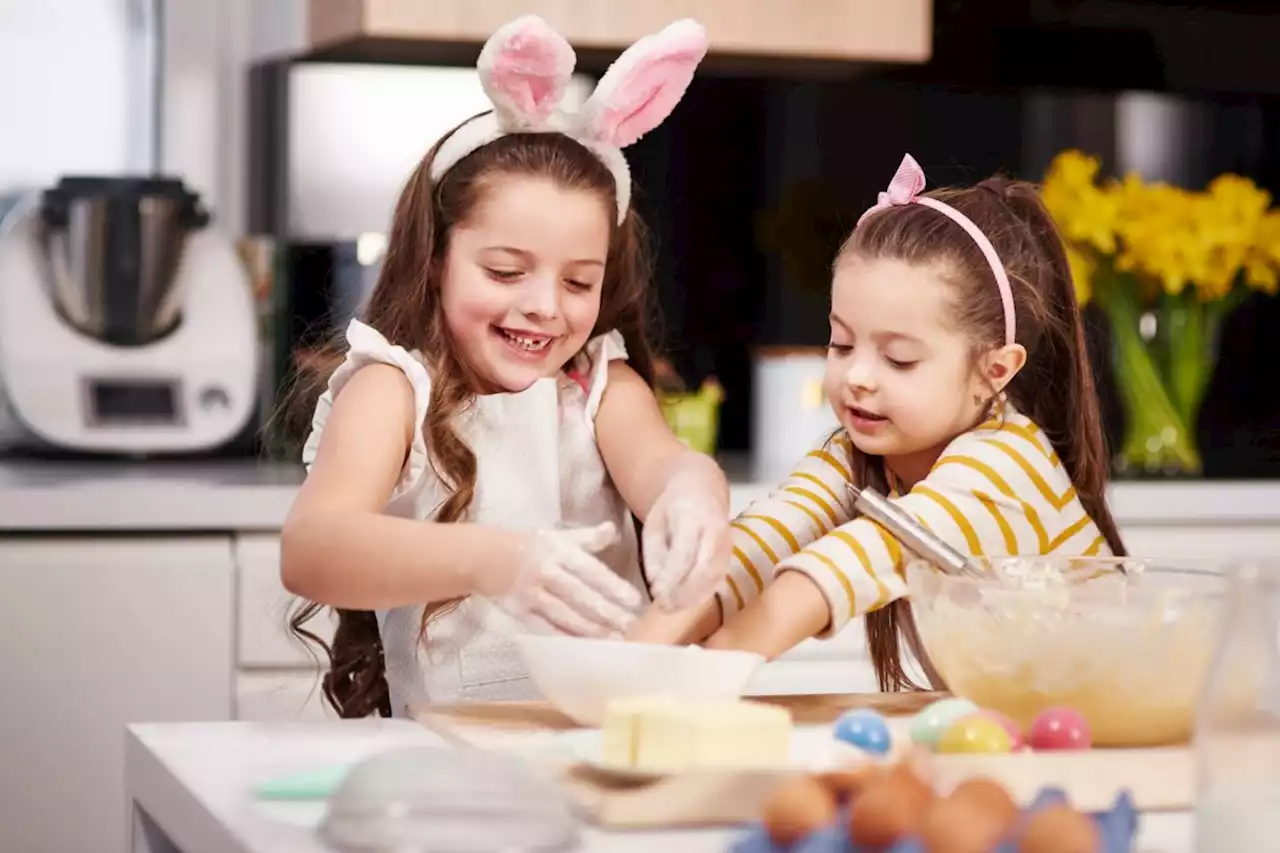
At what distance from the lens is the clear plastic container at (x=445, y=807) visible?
0.82 meters

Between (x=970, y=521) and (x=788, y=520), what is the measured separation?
0.17 m

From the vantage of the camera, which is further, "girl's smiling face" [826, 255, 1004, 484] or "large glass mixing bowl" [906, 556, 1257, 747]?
"girl's smiling face" [826, 255, 1004, 484]

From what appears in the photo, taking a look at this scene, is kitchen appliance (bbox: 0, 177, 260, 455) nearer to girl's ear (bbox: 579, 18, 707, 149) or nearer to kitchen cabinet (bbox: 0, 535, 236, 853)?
kitchen cabinet (bbox: 0, 535, 236, 853)

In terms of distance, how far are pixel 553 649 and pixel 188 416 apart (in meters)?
1.80

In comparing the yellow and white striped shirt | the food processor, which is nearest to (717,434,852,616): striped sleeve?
the yellow and white striped shirt

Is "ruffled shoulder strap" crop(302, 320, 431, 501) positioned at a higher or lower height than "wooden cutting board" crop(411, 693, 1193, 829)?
higher

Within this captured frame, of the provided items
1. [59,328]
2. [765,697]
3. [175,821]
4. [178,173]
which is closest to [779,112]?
[178,173]

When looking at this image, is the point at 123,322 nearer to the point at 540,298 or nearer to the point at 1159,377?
the point at 540,298

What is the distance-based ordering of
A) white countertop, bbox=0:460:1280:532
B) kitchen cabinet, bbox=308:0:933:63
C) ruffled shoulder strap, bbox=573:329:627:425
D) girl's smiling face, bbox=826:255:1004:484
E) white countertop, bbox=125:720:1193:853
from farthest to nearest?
kitchen cabinet, bbox=308:0:933:63 → white countertop, bbox=0:460:1280:532 → ruffled shoulder strap, bbox=573:329:627:425 → girl's smiling face, bbox=826:255:1004:484 → white countertop, bbox=125:720:1193:853

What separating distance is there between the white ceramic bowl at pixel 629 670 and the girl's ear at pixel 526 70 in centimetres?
49

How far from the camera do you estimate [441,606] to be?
1566 millimetres

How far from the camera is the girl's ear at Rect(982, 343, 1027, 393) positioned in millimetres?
1437

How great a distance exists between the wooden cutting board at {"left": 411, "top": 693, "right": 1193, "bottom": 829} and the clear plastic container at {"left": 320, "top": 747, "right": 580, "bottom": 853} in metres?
0.07

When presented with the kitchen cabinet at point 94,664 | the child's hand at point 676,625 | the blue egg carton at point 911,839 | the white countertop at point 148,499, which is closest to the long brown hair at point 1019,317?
the child's hand at point 676,625
